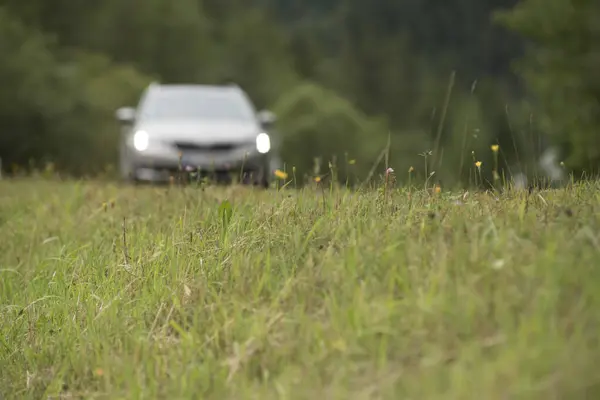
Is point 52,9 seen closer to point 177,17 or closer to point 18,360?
point 177,17

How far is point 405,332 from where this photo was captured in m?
4.50

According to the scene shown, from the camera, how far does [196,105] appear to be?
15727mm

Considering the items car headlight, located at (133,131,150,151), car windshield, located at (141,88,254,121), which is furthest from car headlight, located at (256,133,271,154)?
car headlight, located at (133,131,150,151)

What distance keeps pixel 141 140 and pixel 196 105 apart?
1.98 metres

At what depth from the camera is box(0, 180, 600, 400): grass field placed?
13.6 ft

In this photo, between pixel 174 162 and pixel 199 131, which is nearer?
pixel 174 162

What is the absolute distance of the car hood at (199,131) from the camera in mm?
13938

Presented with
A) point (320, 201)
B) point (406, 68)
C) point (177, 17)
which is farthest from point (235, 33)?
point (320, 201)

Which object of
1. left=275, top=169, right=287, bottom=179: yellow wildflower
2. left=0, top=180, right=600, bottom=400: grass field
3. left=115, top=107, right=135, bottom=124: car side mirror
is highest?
left=115, top=107, right=135, bottom=124: car side mirror

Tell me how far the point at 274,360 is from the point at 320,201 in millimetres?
2201

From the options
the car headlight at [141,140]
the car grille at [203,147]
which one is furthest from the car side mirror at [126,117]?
the car grille at [203,147]

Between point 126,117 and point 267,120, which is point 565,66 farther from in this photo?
point 126,117

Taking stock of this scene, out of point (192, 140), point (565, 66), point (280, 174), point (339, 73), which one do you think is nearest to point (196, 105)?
point (192, 140)

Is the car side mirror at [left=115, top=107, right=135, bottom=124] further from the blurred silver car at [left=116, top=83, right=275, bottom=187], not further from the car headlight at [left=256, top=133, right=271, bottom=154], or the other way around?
the car headlight at [left=256, top=133, right=271, bottom=154]
